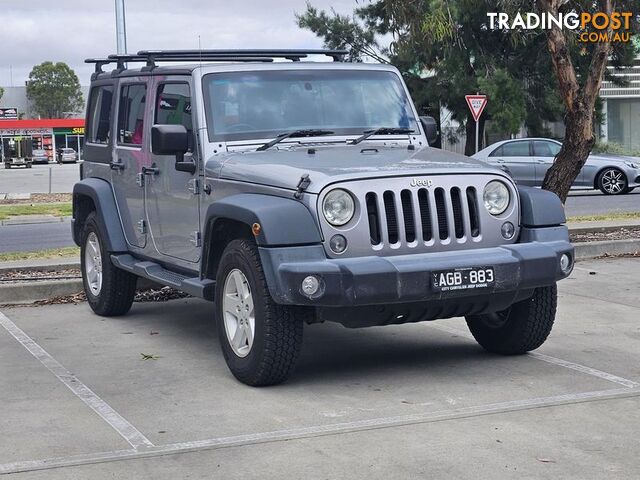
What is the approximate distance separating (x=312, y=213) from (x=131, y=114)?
327 cm

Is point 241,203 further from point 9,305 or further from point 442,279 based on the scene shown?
point 9,305

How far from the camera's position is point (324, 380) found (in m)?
7.08

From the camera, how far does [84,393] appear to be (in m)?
6.82

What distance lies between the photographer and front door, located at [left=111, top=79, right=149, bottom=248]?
29.7 feet

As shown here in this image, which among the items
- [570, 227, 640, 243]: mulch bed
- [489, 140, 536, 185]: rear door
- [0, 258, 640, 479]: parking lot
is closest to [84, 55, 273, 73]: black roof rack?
[0, 258, 640, 479]: parking lot

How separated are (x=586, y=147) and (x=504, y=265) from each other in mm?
7863

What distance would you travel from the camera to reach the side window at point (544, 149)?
25597mm

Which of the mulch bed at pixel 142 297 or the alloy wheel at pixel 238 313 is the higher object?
the alloy wheel at pixel 238 313

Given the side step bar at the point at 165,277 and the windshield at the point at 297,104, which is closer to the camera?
the side step bar at the point at 165,277

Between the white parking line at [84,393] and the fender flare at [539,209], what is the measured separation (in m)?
2.76

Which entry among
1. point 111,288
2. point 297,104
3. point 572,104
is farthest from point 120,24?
point 297,104

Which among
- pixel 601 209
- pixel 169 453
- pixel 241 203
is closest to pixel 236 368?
pixel 241 203

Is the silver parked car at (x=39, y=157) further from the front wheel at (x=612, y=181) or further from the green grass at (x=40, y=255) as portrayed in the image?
the green grass at (x=40, y=255)

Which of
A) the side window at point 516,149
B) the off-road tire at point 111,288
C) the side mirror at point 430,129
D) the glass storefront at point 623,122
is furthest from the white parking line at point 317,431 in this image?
the glass storefront at point 623,122
